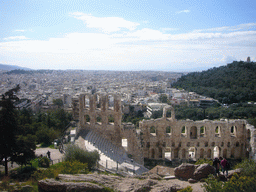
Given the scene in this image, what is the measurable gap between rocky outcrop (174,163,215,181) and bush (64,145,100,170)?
6.01m

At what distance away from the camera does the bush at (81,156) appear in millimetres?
15836

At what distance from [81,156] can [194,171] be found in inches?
307

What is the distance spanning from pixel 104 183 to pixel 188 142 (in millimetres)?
16689

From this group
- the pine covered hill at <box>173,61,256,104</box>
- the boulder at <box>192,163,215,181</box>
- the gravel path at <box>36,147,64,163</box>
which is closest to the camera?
the boulder at <box>192,163,215,181</box>

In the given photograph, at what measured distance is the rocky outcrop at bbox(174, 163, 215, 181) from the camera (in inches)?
528

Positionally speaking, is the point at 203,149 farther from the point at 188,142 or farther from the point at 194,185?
the point at 194,185

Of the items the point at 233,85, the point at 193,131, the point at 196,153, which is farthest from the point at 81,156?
the point at 233,85

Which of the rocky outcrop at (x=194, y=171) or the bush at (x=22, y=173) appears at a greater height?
the rocky outcrop at (x=194, y=171)

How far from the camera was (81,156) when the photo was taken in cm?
1584

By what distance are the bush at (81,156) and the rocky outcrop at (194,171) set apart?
6.01 m

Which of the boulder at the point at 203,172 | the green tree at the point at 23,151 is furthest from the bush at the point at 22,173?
the boulder at the point at 203,172

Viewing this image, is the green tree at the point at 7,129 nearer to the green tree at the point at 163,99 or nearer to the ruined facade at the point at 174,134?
the ruined facade at the point at 174,134

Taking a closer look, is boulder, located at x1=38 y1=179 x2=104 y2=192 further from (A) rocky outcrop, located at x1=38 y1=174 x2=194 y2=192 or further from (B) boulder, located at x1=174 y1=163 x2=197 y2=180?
(B) boulder, located at x1=174 y1=163 x2=197 y2=180

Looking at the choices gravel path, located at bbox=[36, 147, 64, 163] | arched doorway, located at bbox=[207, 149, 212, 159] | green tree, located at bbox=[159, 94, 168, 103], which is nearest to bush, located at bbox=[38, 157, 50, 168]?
gravel path, located at bbox=[36, 147, 64, 163]
